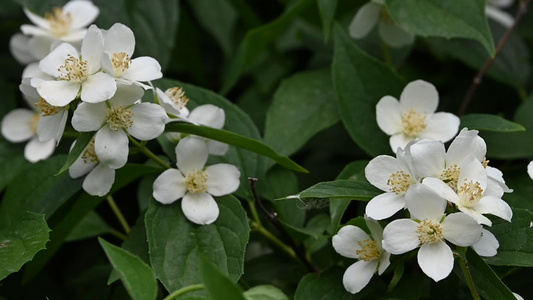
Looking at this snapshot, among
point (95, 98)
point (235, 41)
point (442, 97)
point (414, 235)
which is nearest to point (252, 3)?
point (235, 41)

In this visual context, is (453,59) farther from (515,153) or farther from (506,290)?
(506,290)

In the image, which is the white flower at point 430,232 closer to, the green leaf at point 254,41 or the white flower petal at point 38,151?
the green leaf at point 254,41

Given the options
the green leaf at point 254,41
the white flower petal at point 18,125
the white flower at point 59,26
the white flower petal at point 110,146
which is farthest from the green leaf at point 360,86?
the white flower petal at point 18,125

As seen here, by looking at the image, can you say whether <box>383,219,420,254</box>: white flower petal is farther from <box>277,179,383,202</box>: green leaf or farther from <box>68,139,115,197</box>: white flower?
<box>68,139,115,197</box>: white flower

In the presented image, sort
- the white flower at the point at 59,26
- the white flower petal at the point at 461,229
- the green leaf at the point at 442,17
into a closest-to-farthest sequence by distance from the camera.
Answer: the white flower petal at the point at 461,229
the green leaf at the point at 442,17
the white flower at the point at 59,26

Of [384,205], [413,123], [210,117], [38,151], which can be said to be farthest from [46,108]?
[413,123]
